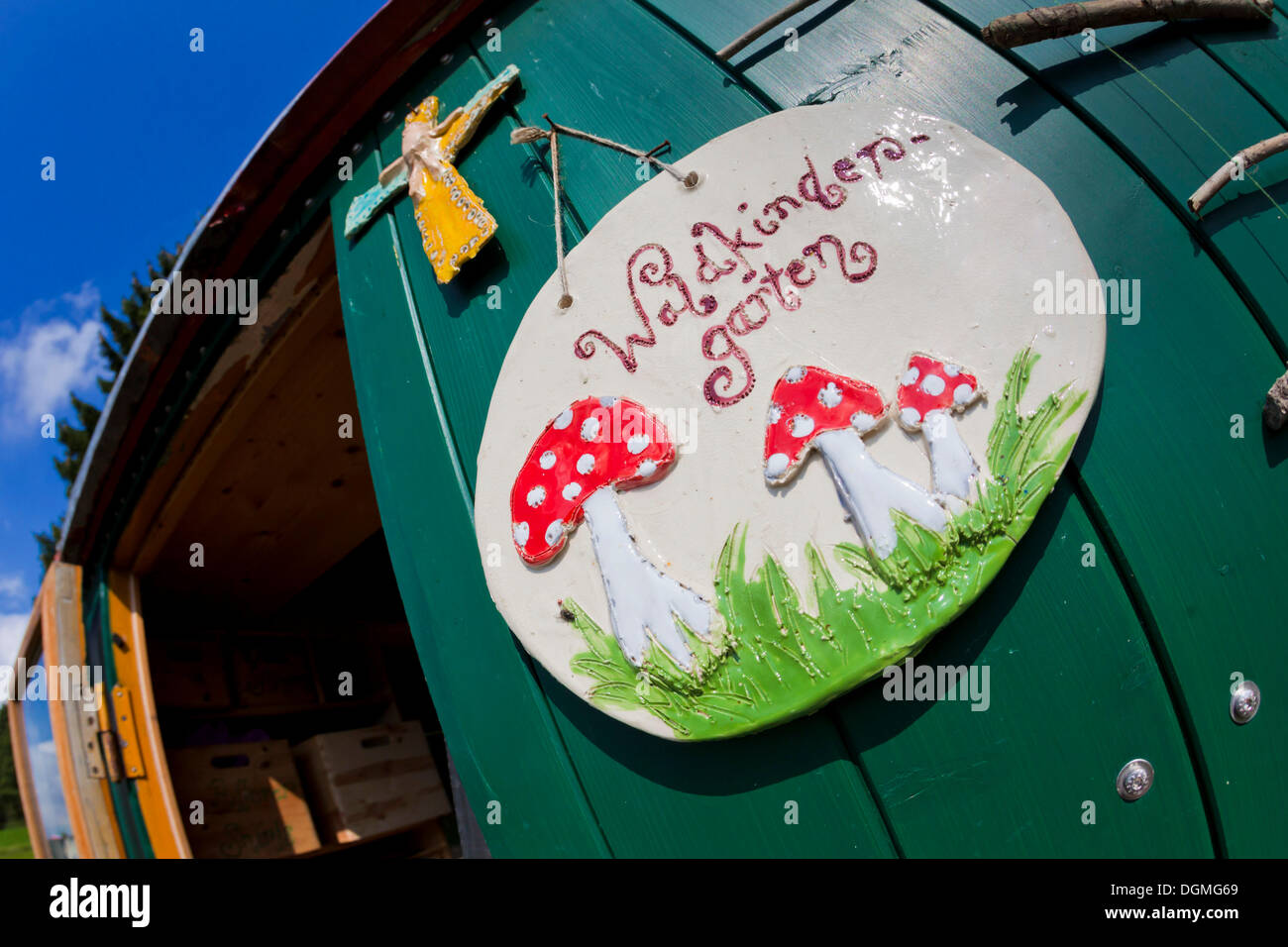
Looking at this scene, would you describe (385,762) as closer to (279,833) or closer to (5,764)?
(279,833)

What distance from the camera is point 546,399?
52.6 inches

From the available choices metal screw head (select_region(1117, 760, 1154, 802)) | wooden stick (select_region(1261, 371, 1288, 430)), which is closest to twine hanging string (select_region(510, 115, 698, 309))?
wooden stick (select_region(1261, 371, 1288, 430))

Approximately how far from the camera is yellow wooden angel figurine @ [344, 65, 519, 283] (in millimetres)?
1522

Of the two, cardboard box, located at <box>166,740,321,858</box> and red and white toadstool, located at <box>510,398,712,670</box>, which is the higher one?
red and white toadstool, located at <box>510,398,712,670</box>

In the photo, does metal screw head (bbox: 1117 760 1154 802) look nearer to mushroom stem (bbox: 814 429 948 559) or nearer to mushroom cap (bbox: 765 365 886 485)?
mushroom stem (bbox: 814 429 948 559)

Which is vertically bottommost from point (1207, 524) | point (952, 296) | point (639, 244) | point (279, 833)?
point (279, 833)

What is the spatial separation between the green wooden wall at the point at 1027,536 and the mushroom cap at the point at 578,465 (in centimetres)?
21

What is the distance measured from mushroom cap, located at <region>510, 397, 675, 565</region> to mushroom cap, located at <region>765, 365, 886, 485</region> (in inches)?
6.4

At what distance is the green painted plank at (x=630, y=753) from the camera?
112 centimetres

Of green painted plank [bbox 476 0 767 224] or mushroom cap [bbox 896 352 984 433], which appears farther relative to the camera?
green painted plank [bbox 476 0 767 224]

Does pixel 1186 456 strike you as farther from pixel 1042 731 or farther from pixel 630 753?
pixel 630 753

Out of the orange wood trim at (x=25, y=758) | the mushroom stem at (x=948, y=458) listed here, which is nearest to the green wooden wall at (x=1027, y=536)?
the mushroom stem at (x=948, y=458)
